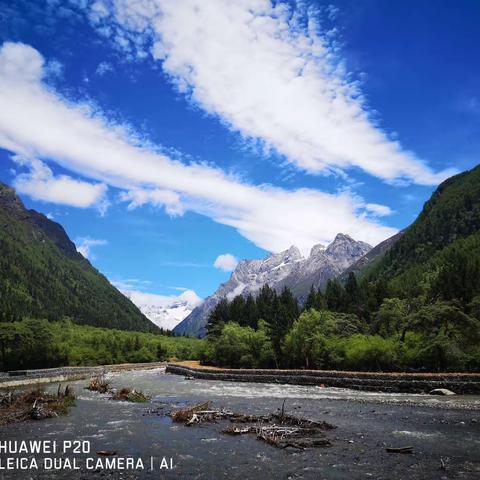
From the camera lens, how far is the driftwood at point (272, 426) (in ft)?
78.0

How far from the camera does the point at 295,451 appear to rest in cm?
2219

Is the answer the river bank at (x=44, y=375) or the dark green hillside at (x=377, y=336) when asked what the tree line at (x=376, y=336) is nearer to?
the dark green hillside at (x=377, y=336)

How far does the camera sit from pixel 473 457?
2023cm

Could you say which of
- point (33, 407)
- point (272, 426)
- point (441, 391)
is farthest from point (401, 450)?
point (33, 407)

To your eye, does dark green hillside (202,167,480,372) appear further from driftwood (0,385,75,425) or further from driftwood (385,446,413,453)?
driftwood (0,385,75,425)

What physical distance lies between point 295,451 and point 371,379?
33.9 metres

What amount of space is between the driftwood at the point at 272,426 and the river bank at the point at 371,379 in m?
23.4

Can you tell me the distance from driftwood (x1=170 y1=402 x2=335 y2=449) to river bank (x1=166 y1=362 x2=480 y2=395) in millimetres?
23411

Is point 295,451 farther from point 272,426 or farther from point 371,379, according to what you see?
point 371,379

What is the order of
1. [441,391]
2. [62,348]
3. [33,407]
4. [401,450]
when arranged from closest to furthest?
[401,450]
[33,407]
[441,391]
[62,348]

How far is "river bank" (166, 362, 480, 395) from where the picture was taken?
4506 cm

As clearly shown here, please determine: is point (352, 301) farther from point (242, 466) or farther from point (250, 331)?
point (242, 466)

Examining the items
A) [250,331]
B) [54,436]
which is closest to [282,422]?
[54,436]

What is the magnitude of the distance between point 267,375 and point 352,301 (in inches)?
2369
